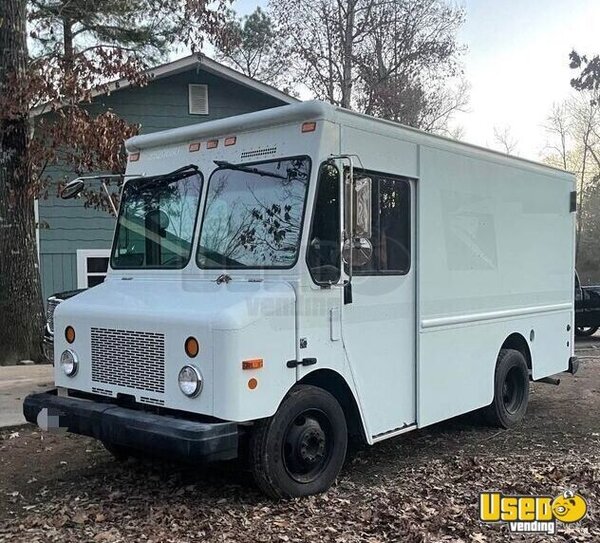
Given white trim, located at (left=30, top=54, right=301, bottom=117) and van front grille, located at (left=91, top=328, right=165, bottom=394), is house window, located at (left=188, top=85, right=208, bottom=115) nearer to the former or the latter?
white trim, located at (left=30, top=54, right=301, bottom=117)

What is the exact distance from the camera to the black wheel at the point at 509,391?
22.2 ft

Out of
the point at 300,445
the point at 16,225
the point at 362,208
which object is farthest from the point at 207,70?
the point at 300,445

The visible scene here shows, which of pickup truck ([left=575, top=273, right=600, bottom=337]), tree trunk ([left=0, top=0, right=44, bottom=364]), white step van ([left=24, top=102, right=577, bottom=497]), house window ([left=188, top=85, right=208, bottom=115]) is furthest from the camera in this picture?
pickup truck ([left=575, top=273, right=600, bottom=337])

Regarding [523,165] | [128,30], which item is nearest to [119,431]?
[523,165]

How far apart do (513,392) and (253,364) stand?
390cm

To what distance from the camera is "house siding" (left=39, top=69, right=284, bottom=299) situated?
44.2 feet

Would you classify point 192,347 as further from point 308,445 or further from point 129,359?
point 308,445

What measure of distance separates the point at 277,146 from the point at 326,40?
2163 centimetres

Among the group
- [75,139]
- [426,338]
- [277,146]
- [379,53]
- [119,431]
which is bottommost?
[119,431]

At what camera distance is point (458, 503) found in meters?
4.75

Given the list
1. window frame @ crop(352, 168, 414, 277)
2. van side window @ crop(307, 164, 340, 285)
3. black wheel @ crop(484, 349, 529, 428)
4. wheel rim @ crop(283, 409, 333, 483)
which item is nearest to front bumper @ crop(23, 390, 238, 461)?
wheel rim @ crop(283, 409, 333, 483)

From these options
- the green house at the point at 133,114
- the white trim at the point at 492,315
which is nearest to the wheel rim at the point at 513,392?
the white trim at the point at 492,315

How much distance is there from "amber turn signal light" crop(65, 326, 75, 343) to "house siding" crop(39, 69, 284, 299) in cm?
834

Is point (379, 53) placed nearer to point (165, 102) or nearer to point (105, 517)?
point (165, 102)
